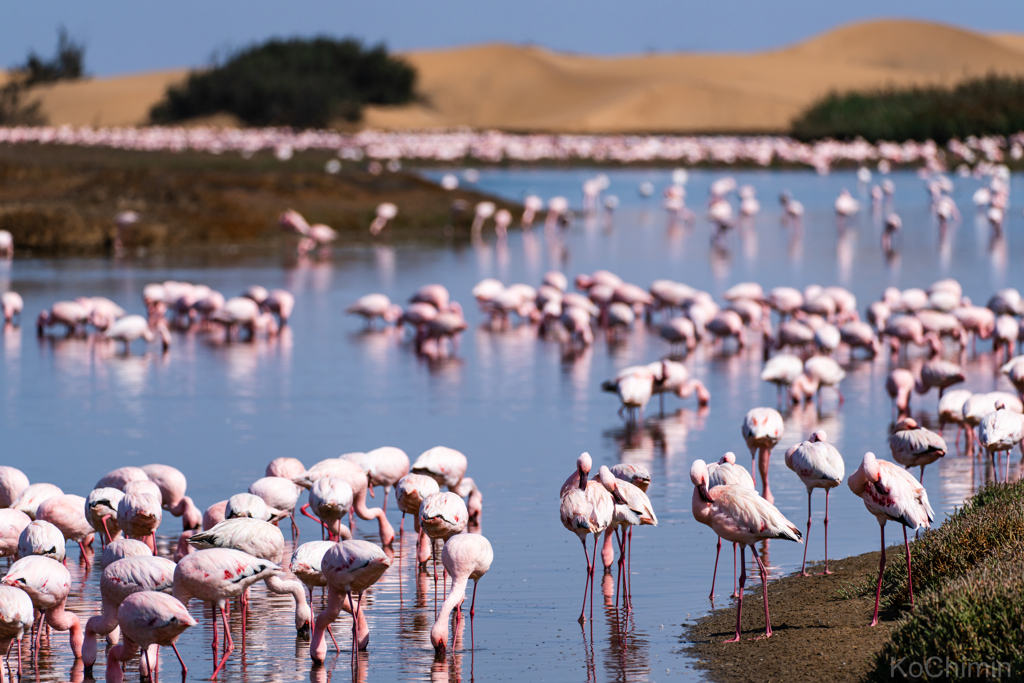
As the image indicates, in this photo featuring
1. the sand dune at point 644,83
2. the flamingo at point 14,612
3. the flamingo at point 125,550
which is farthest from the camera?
the sand dune at point 644,83

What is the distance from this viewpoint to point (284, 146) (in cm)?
6431

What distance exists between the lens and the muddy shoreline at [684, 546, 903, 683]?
23.4 ft

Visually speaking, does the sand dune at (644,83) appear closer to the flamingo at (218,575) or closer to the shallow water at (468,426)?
the shallow water at (468,426)

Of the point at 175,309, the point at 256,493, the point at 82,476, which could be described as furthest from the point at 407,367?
the point at 256,493

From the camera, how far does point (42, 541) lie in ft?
25.3

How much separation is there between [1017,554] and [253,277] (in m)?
20.9

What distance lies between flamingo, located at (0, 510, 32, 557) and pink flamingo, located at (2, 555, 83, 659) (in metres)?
0.88

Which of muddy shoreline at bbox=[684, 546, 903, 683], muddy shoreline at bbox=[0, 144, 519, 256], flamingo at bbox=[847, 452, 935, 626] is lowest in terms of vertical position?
muddy shoreline at bbox=[684, 546, 903, 683]

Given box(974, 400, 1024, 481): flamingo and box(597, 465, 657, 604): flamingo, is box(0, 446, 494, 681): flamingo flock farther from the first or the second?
box(974, 400, 1024, 481): flamingo

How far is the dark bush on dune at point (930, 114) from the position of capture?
63.4 metres

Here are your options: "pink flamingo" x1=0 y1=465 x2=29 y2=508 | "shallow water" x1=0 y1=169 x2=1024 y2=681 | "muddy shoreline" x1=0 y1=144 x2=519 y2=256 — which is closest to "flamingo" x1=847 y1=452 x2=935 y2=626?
"shallow water" x1=0 y1=169 x2=1024 y2=681

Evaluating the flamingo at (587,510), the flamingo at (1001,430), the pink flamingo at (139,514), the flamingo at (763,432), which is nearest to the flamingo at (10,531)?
the pink flamingo at (139,514)

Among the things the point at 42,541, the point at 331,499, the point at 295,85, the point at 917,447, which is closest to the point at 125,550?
the point at 42,541

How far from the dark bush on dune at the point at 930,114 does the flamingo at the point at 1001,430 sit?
55976mm
